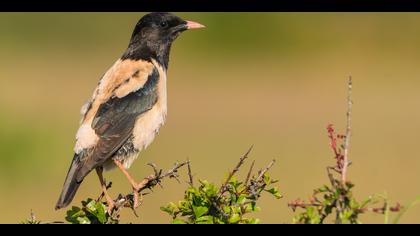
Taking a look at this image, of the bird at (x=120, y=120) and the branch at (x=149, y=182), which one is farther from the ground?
the bird at (x=120, y=120)

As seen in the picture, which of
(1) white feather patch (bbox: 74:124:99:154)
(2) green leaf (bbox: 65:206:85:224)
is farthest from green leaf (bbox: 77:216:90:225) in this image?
(1) white feather patch (bbox: 74:124:99:154)

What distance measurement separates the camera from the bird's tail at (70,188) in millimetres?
6641

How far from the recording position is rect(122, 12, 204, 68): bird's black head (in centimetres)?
806

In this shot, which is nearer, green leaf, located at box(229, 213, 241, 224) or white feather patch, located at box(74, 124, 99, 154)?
green leaf, located at box(229, 213, 241, 224)

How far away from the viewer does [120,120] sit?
7.27m

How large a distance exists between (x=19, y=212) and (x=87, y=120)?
4.77m

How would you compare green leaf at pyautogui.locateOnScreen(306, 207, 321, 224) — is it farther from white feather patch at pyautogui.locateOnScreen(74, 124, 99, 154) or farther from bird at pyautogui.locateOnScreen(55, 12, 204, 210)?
white feather patch at pyautogui.locateOnScreen(74, 124, 99, 154)

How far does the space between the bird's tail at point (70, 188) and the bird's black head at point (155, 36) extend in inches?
54.1

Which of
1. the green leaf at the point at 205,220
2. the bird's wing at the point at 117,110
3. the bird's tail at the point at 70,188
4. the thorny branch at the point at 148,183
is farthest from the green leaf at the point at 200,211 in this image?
the bird's wing at the point at 117,110

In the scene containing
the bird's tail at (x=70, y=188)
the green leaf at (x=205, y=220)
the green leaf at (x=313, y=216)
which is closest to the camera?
the green leaf at (x=313, y=216)

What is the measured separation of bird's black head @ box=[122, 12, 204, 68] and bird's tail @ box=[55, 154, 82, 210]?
A: 54.1 inches

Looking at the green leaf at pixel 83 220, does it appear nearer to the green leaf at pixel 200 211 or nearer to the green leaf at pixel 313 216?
the green leaf at pixel 200 211

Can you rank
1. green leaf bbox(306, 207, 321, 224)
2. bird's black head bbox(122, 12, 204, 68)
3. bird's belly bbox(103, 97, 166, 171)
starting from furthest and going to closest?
bird's black head bbox(122, 12, 204, 68), bird's belly bbox(103, 97, 166, 171), green leaf bbox(306, 207, 321, 224)

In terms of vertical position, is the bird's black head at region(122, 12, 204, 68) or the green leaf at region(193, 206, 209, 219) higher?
the bird's black head at region(122, 12, 204, 68)
